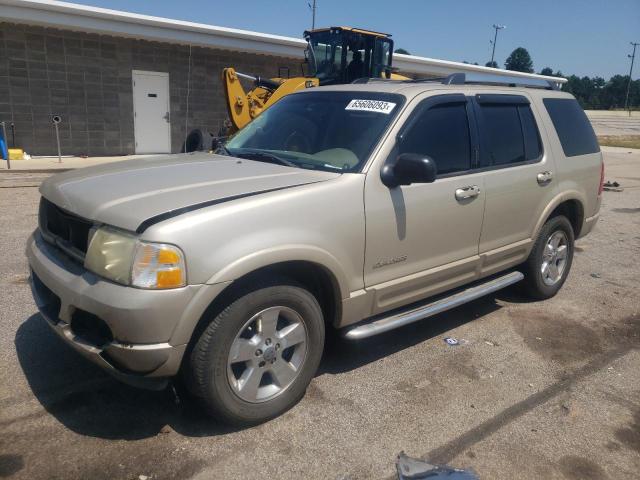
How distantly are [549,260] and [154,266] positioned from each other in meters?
3.99

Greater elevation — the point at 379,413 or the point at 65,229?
the point at 65,229

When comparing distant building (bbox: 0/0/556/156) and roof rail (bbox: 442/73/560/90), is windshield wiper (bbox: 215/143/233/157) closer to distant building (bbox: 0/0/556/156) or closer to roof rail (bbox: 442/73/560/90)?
roof rail (bbox: 442/73/560/90)

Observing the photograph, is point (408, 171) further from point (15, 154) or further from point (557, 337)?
point (15, 154)

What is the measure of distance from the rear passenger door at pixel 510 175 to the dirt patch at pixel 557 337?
0.57 meters

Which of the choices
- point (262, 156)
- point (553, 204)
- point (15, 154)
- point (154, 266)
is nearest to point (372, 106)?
point (262, 156)

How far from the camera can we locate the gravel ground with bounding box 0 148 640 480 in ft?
9.20

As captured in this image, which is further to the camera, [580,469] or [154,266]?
[580,469]

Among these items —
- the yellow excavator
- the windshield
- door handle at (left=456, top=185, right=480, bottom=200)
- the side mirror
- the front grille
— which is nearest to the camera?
the front grille

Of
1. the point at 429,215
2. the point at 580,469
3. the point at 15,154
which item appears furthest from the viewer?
the point at 15,154

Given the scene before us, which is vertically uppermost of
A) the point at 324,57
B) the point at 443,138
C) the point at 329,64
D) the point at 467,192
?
the point at 324,57

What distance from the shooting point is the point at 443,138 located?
3.96m

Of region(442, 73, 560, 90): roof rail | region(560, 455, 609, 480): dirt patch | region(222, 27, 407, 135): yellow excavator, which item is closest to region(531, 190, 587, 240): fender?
region(442, 73, 560, 90): roof rail

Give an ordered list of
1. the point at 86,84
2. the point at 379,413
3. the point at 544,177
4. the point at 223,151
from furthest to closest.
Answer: the point at 86,84
the point at 544,177
the point at 223,151
the point at 379,413

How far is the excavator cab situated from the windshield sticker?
32.2 feet
